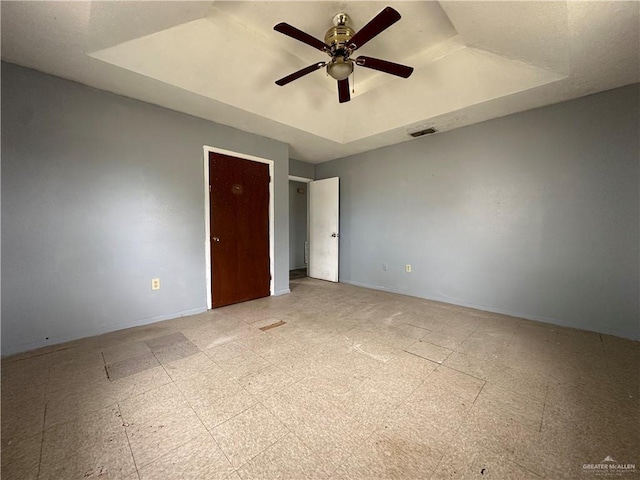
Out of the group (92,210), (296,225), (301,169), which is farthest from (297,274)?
(92,210)

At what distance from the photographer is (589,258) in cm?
256

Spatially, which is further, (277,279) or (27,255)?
(277,279)

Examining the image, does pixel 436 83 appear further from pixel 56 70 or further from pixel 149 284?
pixel 149 284

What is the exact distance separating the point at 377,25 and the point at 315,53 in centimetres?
115

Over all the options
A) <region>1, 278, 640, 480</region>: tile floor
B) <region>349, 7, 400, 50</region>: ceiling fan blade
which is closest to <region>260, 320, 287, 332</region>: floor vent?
<region>1, 278, 640, 480</region>: tile floor

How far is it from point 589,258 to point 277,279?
12.3 ft

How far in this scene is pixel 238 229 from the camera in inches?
135

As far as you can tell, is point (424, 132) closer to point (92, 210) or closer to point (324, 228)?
point (324, 228)

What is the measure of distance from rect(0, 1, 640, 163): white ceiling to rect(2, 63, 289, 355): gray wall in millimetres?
278

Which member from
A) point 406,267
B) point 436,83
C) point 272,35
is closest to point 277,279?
point 406,267

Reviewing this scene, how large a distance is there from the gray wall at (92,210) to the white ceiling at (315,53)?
28 cm

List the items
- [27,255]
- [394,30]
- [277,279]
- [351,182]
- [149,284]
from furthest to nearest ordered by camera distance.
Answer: [351,182] → [277,279] → [149,284] → [394,30] → [27,255]

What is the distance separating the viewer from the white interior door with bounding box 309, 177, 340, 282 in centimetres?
473

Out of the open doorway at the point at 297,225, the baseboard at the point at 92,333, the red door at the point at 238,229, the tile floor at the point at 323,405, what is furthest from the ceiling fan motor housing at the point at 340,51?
the open doorway at the point at 297,225
